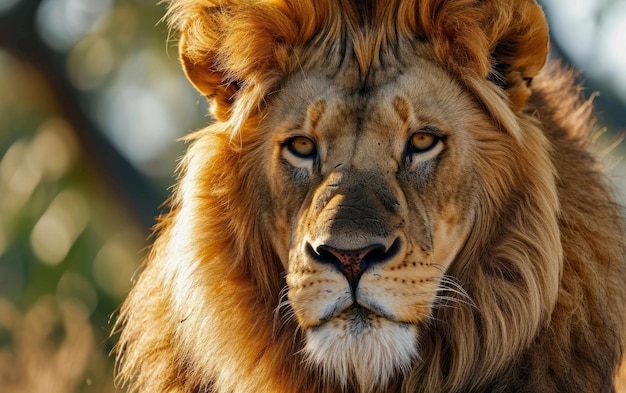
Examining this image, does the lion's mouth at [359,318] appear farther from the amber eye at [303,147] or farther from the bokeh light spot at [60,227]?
the bokeh light spot at [60,227]

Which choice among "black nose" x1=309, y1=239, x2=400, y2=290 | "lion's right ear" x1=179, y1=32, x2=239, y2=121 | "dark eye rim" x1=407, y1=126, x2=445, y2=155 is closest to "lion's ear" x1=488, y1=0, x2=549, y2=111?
"dark eye rim" x1=407, y1=126, x2=445, y2=155

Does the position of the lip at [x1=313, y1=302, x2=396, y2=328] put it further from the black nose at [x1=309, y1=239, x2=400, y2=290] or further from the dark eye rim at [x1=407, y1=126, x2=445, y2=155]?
the dark eye rim at [x1=407, y1=126, x2=445, y2=155]

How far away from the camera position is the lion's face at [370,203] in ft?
12.9

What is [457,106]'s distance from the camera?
14.6ft

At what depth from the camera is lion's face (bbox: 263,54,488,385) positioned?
3.94 metres

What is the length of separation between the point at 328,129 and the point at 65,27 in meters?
10.3

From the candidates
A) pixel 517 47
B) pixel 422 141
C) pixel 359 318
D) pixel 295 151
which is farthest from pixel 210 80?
pixel 359 318

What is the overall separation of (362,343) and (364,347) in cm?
2

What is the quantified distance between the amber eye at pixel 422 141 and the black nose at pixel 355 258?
52 centimetres

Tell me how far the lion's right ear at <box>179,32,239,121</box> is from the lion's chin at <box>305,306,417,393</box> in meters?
1.25

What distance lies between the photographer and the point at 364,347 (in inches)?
157

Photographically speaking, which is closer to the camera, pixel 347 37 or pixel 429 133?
pixel 429 133

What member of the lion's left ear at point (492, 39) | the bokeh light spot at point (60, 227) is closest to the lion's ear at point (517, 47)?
the lion's left ear at point (492, 39)

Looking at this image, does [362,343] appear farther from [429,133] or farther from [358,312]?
[429,133]
